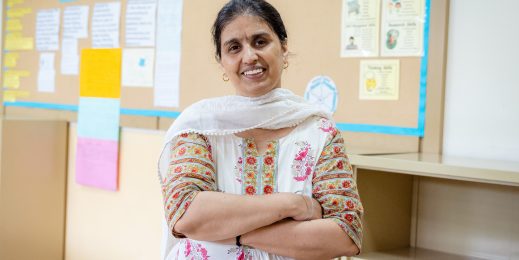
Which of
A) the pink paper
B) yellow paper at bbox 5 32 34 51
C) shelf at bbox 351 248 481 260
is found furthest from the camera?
yellow paper at bbox 5 32 34 51

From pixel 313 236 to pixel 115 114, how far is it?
164 centimetres

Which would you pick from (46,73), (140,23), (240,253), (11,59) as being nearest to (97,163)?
(140,23)

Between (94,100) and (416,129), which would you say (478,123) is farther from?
(94,100)

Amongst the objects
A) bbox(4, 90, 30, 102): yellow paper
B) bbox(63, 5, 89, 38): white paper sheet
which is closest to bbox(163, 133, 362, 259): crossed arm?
bbox(63, 5, 89, 38): white paper sheet

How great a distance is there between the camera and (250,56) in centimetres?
127

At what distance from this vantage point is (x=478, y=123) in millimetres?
1827

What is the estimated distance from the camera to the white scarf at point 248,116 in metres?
1.32

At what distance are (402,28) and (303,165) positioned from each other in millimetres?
836

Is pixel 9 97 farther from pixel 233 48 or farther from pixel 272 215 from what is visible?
pixel 272 215

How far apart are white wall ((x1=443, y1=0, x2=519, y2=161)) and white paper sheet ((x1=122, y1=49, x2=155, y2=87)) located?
139cm

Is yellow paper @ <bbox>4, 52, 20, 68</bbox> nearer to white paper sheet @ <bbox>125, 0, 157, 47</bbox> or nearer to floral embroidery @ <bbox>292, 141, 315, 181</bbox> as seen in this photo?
white paper sheet @ <bbox>125, 0, 157, 47</bbox>

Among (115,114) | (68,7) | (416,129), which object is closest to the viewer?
(416,129)

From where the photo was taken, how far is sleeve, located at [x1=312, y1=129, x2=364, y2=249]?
123 cm

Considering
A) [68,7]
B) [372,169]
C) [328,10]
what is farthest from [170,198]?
[68,7]
